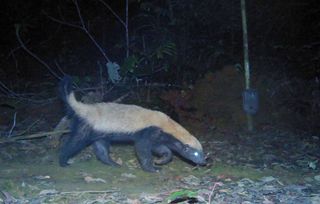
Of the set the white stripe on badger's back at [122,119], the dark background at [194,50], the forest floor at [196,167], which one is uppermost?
the dark background at [194,50]

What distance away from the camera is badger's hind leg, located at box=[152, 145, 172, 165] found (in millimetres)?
8285

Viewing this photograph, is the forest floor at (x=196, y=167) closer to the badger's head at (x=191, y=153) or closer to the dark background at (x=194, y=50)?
the badger's head at (x=191, y=153)

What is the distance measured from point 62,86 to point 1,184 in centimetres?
176

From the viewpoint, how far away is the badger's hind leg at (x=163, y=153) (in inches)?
326

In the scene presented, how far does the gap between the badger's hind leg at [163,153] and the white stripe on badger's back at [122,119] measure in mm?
248

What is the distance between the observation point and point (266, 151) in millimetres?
8953

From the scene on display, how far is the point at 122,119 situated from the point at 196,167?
1250mm

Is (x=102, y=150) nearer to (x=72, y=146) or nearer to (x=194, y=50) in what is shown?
(x=72, y=146)

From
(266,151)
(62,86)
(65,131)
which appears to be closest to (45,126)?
(65,131)

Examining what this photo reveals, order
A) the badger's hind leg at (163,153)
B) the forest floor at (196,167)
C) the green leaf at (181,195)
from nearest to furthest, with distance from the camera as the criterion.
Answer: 1. the green leaf at (181,195)
2. the forest floor at (196,167)
3. the badger's hind leg at (163,153)

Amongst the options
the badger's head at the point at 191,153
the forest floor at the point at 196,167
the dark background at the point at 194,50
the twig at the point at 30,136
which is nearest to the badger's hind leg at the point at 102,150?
the forest floor at the point at 196,167

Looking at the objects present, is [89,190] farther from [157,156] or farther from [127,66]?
[127,66]

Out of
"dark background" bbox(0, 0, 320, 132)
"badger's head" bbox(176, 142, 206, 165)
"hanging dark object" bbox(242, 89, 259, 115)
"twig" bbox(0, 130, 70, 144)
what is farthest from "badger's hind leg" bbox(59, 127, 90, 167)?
"dark background" bbox(0, 0, 320, 132)

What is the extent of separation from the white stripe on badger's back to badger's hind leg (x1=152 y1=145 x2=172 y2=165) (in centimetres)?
25
